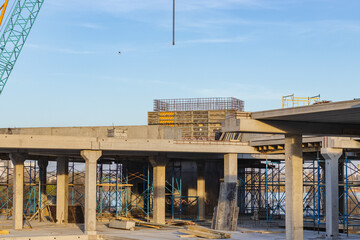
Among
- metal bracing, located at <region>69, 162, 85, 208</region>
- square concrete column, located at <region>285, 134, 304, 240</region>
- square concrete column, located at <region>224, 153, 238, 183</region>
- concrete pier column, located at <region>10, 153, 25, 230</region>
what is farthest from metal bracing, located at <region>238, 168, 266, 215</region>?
square concrete column, located at <region>285, 134, 304, 240</region>

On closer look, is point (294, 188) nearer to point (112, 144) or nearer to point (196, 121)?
point (112, 144)

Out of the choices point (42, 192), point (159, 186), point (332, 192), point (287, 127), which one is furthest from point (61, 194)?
point (287, 127)

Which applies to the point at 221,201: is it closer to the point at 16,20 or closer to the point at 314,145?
the point at 314,145

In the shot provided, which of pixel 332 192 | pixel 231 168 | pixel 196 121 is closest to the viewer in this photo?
pixel 332 192

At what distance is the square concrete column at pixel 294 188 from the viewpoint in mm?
31844

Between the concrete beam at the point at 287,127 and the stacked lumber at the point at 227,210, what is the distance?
458 inches

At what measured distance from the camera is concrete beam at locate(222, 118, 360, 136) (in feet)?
96.4

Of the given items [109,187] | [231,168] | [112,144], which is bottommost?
[109,187]

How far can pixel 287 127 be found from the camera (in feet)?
103

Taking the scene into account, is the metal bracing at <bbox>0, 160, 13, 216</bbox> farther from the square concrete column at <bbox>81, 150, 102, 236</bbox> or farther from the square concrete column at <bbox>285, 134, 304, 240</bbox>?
the square concrete column at <bbox>285, 134, 304, 240</bbox>

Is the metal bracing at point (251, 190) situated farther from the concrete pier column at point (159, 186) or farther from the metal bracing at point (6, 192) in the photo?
the metal bracing at point (6, 192)

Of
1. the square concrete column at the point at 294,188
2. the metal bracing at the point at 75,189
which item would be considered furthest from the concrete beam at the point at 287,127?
the metal bracing at the point at 75,189

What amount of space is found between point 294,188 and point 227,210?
11.3 meters

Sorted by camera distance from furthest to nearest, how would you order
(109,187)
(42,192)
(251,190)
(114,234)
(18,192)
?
(109,187) < (251,190) < (42,192) < (18,192) < (114,234)
